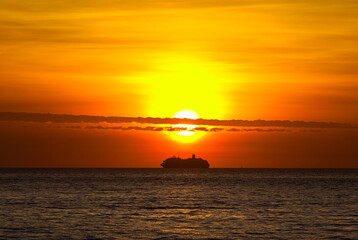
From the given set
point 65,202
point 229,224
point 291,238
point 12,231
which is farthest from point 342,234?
point 65,202

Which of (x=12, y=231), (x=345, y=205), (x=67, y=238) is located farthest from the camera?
(x=345, y=205)

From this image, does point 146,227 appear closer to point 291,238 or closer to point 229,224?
point 229,224

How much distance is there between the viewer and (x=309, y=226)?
57531 mm

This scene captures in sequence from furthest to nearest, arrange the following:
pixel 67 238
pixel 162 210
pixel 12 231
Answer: pixel 162 210, pixel 12 231, pixel 67 238

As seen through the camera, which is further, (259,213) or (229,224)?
(259,213)

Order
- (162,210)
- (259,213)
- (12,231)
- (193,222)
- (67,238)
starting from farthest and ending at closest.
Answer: (162,210) → (259,213) → (193,222) → (12,231) → (67,238)

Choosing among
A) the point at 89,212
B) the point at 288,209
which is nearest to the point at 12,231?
the point at 89,212

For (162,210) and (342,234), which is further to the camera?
(162,210)

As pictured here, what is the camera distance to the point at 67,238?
1945 inches

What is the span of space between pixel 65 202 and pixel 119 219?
2544cm

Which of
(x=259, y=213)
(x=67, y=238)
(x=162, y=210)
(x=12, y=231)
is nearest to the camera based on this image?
(x=67, y=238)

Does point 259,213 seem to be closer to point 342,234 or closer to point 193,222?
point 193,222

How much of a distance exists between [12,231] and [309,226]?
1138 inches

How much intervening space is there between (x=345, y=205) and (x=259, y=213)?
61.0ft
